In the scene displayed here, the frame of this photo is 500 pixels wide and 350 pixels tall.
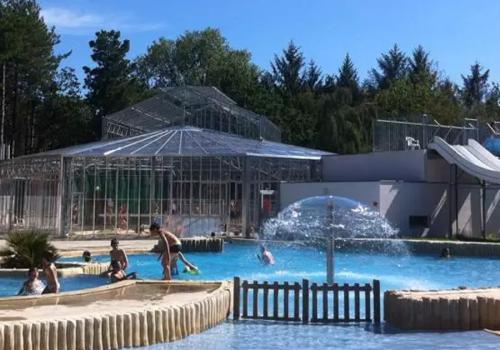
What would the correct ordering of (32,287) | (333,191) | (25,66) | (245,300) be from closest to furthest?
(245,300), (32,287), (333,191), (25,66)

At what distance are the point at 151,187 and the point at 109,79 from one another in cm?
2710

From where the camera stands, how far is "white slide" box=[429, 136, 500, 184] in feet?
96.2

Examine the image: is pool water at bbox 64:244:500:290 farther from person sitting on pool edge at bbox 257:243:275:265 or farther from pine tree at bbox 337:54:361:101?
pine tree at bbox 337:54:361:101

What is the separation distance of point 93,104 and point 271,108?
14278 millimetres

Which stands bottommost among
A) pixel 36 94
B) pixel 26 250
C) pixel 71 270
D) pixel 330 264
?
pixel 71 270

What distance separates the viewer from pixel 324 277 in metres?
18.3

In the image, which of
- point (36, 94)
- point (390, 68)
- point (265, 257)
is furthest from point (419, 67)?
point (265, 257)

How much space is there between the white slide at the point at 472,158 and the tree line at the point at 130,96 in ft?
62.8

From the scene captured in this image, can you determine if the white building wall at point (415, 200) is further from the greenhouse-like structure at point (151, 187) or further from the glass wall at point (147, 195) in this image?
the glass wall at point (147, 195)

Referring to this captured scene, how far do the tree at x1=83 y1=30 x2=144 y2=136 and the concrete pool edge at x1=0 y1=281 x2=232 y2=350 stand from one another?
46.5 meters

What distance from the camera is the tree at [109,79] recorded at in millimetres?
56906

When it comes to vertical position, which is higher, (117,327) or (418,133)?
(418,133)

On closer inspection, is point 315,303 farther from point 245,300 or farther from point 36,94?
point 36,94

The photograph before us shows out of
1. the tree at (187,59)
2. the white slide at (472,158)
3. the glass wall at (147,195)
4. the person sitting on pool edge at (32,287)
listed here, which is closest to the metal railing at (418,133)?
the white slide at (472,158)
